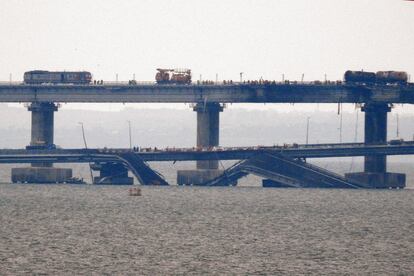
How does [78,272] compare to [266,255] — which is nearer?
[78,272]

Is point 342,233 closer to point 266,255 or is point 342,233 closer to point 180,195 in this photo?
point 266,255

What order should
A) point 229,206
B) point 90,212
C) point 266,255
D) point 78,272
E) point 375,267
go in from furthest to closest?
point 229,206, point 90,212, point 266,255, point 375,267, point 78,272

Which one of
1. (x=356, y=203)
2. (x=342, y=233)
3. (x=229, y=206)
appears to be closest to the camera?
(x=342, y=233)

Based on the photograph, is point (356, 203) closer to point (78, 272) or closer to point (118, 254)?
point (118, 254)

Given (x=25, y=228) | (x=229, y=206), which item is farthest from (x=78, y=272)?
(x=229, y=206)

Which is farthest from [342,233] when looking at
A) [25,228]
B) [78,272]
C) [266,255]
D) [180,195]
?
[180,195]

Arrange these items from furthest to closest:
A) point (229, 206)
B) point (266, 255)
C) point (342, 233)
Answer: point (229, 206)
point (342, 233)
point (266, 255)
